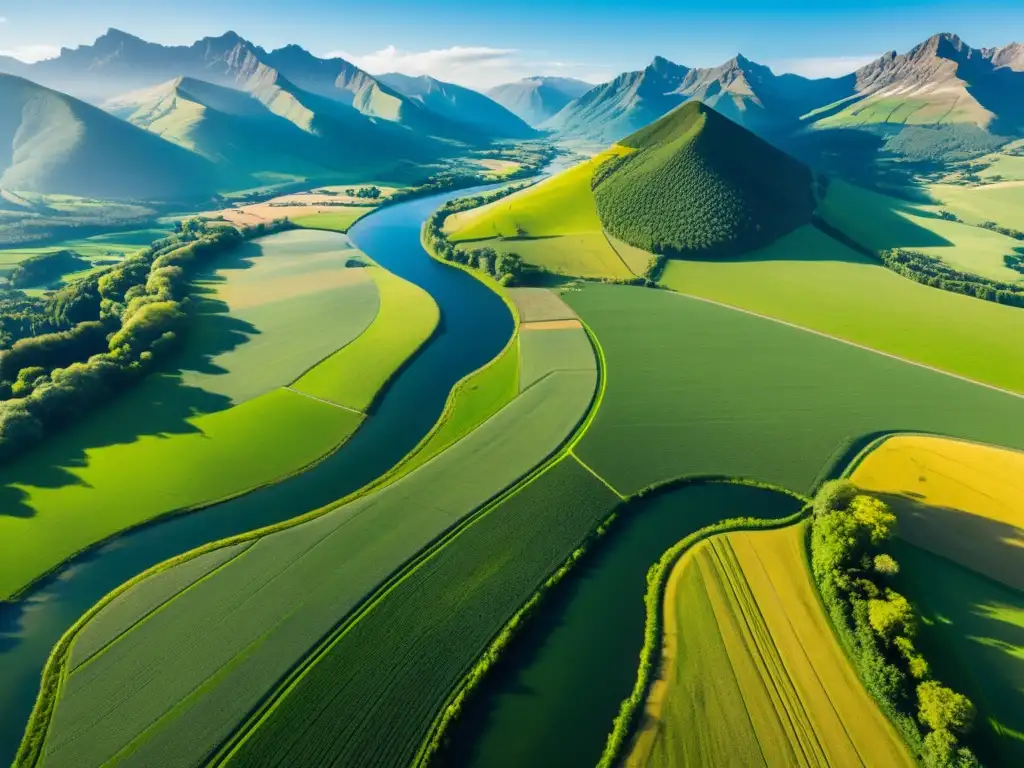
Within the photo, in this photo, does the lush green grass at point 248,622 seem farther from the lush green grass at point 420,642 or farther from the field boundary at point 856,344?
the field boundary at point 856,344

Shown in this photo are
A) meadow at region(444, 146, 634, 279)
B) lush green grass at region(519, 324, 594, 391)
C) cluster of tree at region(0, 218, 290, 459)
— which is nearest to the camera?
cluster of tree at region(0, 218, 290, 459)

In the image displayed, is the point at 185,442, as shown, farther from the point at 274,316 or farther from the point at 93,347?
the point at 274,316

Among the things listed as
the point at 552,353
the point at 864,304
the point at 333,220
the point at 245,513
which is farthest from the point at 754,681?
the point at 333,220

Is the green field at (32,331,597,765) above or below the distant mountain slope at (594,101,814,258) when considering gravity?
below

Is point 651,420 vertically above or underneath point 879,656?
above

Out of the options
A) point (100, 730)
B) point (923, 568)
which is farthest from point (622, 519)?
point (100, 730)

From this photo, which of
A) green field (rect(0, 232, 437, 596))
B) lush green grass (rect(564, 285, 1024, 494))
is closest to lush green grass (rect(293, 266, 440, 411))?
green field (rect(0, 232, 437, 596))

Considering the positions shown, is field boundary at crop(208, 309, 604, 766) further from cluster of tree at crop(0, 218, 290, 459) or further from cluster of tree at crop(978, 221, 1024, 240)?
cluster of tree at crop(978, 221, 1024, 240)

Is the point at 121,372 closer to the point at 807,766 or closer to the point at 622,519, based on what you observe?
the point at 622,519
